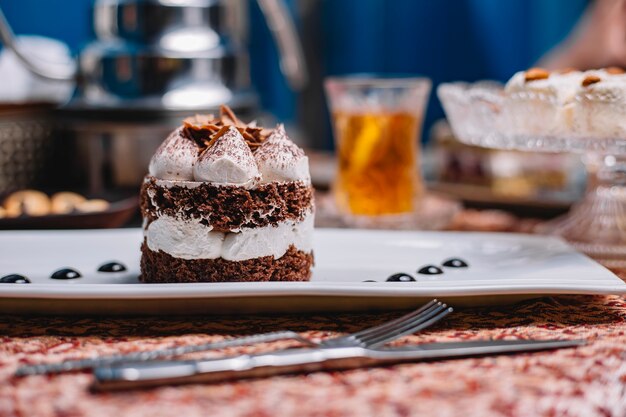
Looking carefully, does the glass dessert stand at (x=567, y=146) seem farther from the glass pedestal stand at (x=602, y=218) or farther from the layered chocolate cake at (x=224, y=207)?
the layered chocolate cake at (x=224, y=207)

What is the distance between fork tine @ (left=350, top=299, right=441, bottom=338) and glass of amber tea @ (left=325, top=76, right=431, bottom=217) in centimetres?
92

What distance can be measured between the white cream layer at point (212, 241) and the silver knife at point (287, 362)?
1.09ft

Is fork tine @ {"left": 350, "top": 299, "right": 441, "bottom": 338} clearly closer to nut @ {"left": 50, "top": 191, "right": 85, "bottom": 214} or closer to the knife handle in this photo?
the knife handle

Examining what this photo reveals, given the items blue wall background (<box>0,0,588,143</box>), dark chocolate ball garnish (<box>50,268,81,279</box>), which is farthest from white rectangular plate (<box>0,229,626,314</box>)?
blue wall background (<box>0,0,588,143</box>)

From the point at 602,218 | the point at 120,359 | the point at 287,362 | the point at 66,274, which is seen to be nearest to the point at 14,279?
the point at 66,274

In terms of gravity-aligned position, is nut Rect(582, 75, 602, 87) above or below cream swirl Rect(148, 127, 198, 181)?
above

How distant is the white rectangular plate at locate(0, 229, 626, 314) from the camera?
3.75ft

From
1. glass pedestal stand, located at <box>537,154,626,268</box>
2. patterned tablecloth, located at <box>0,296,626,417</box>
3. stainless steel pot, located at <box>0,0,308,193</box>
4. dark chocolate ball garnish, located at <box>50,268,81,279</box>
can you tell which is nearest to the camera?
patterned tablecloth, located at <box>0,296,626,417</box>

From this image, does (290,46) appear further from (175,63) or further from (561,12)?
(561,12)

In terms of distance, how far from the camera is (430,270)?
146 cm

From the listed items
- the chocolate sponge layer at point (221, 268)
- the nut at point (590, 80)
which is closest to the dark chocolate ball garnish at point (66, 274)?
the chocolate sponge layer at point (221, 268)

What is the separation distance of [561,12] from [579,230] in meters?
2.36

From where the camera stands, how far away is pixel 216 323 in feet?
3.87

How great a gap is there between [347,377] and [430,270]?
0.53 metres
